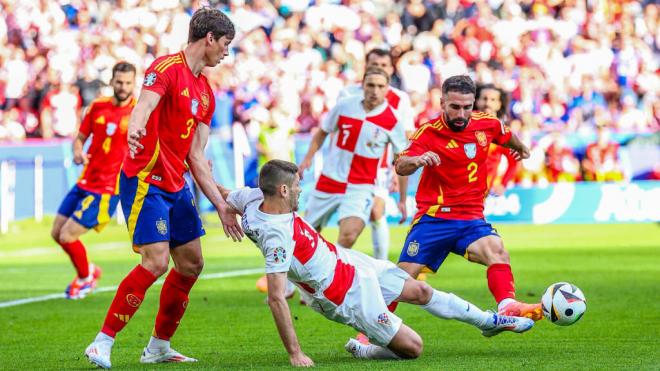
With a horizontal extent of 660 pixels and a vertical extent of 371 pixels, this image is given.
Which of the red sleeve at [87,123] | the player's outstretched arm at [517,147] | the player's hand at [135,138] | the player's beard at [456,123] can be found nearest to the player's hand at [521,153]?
the player's outstretched arm at [517,147]

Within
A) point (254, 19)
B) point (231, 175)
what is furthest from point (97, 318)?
point (254, 19)

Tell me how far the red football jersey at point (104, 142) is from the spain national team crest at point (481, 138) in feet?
16.6

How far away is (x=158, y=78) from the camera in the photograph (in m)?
7.96

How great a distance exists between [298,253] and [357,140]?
15.3 feet

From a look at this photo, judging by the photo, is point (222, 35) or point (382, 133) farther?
point (382, 133)

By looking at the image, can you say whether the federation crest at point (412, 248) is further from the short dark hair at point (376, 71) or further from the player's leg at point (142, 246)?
the short dark hair at point (376, 71)

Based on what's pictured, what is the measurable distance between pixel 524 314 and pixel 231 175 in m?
16.3

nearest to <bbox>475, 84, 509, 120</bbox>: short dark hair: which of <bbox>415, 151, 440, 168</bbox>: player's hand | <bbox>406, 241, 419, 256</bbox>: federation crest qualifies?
<bbox>406, 241, 419, 256</bbox>: federation crest

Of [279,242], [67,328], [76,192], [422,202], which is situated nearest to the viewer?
[279,242]

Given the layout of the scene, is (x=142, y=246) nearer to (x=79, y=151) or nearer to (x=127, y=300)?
(x=127, y=300)

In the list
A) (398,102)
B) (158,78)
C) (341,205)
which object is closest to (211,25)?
(158,78)

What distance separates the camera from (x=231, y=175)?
956 inches

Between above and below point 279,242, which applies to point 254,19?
above

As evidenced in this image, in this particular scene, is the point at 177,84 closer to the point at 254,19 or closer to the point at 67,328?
the point at 67,328
